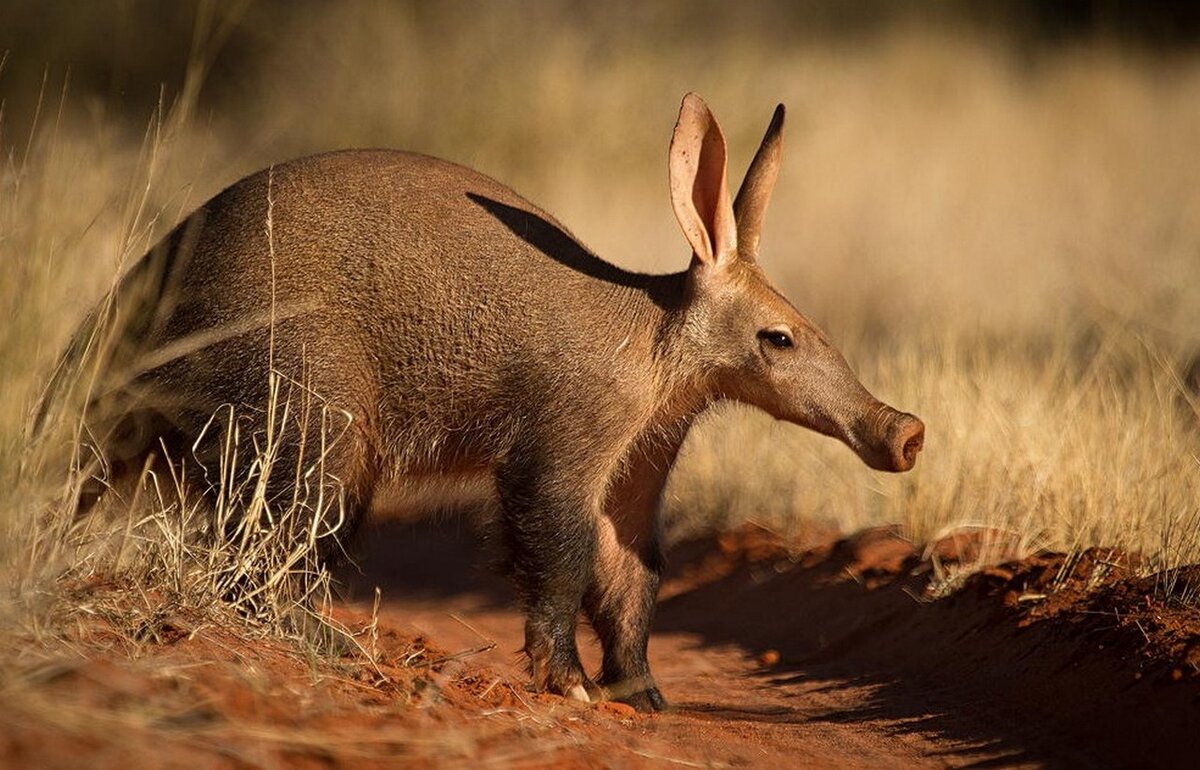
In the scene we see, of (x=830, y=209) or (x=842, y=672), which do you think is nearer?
(x=842, y=672)

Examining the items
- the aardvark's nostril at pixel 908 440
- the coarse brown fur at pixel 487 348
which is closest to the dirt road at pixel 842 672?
the coarse brown fur at pixel 487 348

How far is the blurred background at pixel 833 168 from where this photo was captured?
6793mm

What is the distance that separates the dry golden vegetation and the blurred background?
0.03 meters

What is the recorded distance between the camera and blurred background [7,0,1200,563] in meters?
6.79

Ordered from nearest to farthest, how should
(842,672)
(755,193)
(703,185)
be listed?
(703,185) → (755,193) → (842,672)

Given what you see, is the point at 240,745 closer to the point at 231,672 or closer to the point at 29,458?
the point at 231,672

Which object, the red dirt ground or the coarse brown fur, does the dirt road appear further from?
the coarse brown fur

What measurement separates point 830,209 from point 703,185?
9765mm

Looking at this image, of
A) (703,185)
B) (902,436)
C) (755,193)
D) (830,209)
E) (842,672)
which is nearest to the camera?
(902,436)

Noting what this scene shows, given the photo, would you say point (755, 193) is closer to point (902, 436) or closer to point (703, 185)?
point (703, 185)

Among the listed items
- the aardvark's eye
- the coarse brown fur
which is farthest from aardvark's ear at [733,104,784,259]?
the aardvark's eye

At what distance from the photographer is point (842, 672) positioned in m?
6.68

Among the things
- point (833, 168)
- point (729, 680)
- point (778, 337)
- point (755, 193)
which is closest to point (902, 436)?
point (778, 337)

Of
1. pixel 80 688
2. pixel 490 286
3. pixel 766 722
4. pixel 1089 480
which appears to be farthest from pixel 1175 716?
pixel 80 688
